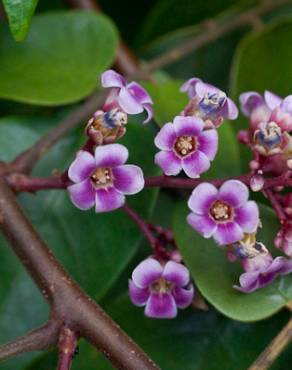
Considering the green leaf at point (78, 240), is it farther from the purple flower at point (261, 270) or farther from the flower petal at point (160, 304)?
the purple flower at point (261, 270)

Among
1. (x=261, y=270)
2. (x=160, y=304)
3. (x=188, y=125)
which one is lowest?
(x=160, y=304)

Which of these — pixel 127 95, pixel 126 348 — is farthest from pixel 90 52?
pixel 126 348

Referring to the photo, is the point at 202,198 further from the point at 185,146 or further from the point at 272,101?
the point at 272,101

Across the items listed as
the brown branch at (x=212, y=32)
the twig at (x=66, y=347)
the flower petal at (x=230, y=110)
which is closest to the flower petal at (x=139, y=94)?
the flower petal at (x=230, y=110)

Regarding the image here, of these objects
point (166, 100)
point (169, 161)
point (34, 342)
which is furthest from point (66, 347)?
point (166, 100)

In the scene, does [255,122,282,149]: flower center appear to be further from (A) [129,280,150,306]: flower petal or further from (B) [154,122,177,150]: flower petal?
(A) [129,280,150,306]: flower petal

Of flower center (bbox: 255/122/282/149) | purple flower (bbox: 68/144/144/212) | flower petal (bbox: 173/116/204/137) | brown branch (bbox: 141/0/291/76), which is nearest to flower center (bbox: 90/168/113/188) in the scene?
purple flower (bbox: 68/144/144/212)
